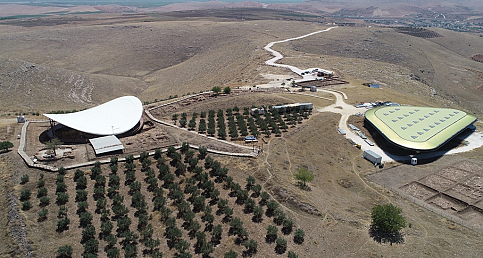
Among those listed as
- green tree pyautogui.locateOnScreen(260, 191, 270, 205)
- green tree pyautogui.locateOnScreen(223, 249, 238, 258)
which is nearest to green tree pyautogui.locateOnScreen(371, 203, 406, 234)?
green tree pyautogui.locateOnScreen(260, 191, 270, 205)

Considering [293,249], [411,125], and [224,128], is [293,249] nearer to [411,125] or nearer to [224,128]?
[224,128]

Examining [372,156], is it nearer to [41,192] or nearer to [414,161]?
[414,161]

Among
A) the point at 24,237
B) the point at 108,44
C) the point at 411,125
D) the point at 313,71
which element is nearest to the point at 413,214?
the point at 411,125

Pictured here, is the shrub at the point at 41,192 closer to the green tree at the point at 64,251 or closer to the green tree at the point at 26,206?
the green tree at the point at 26,206

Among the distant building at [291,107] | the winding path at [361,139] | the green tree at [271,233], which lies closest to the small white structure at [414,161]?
the winding path at [361,139]

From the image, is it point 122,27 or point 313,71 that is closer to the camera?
point 313,71

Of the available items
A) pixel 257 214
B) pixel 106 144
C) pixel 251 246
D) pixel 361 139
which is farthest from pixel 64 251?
pixel 361 139

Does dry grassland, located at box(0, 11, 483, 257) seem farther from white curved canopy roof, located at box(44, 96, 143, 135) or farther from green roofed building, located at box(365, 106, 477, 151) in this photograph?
white curved canopy roof, located at box(44, 96, 143, 135)
